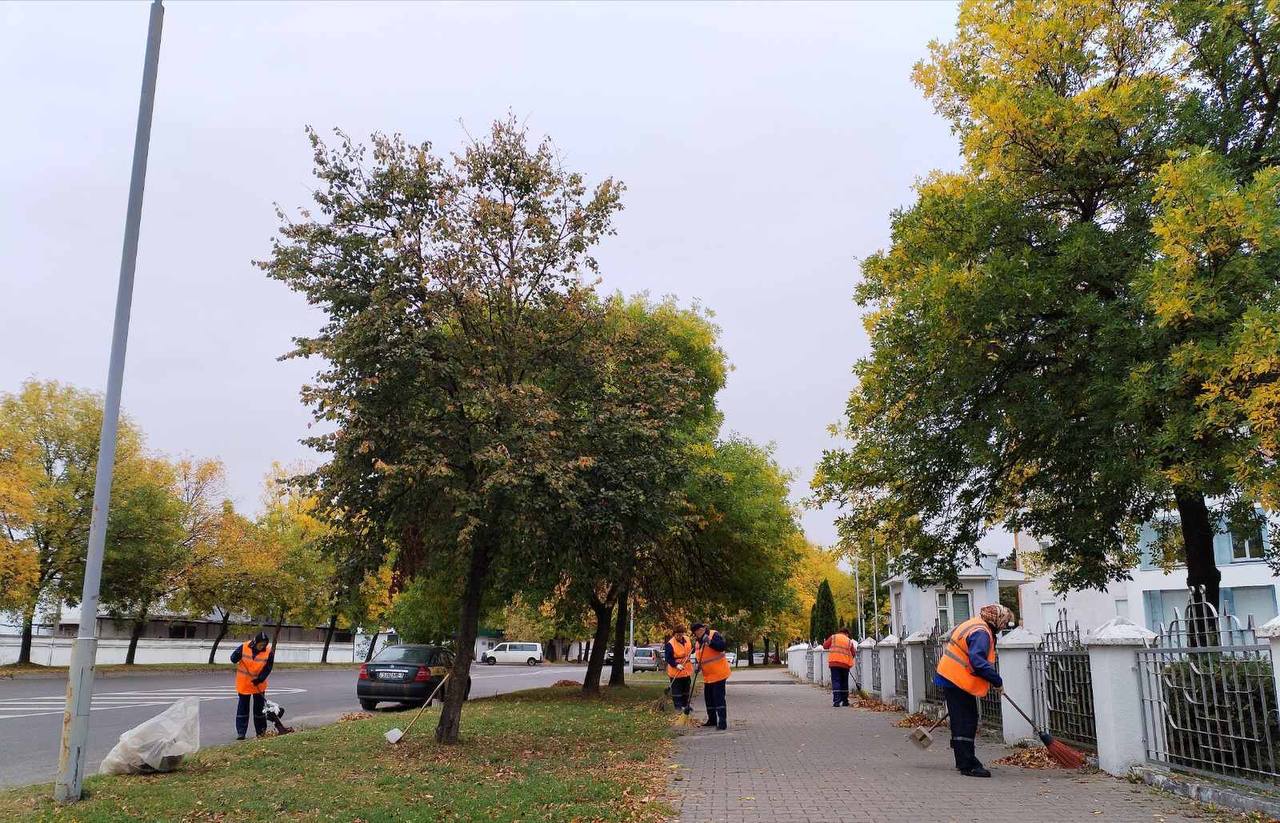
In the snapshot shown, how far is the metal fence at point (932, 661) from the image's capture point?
14.9 m

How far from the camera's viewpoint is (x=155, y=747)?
→ 9.36 meters

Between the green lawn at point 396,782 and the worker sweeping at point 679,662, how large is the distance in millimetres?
2845

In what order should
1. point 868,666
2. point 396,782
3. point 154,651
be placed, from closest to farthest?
point 396,782 < point 868,666 < point 154,651

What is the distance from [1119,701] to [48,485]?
37.8m

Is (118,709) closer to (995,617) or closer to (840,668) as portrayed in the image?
(840,668)

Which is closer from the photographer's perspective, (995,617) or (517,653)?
(995,617)

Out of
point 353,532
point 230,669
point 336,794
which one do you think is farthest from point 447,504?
point 230,669

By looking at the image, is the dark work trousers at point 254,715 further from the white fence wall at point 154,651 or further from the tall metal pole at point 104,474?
the white fence wall at point 154,651

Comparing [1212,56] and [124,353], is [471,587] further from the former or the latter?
[1212,56]

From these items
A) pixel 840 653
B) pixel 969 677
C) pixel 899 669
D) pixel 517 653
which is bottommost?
pixel 517 653

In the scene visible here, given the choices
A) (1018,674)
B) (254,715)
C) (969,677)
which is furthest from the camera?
(254,715)

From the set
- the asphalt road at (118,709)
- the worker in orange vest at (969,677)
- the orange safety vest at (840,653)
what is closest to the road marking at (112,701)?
the asphalt road at (118,709)


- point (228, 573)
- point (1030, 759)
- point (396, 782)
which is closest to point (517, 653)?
point (228, 573)

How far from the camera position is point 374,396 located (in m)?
10.9
